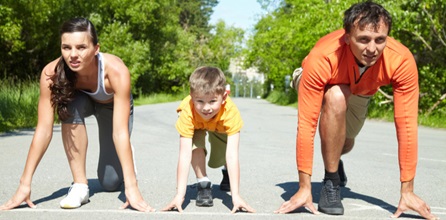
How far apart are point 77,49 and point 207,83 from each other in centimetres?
97

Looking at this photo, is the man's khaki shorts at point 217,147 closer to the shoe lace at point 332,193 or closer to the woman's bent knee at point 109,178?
the woman's bent knee at point 109,178

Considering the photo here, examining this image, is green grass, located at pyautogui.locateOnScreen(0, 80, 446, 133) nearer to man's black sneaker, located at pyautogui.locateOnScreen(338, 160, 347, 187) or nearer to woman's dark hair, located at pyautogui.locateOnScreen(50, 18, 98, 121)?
woman's dark hair, located at pyautogui.locateOnScreen(50, 18, 98, 121)

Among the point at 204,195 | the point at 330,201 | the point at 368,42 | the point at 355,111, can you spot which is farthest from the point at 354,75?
the point at 204,195

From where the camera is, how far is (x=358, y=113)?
18.0 feet

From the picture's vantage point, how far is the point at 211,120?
492 cm

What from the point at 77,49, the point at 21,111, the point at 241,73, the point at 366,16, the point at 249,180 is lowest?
the point at 241,73

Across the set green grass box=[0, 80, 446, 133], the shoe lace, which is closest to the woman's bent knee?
the shoe lace

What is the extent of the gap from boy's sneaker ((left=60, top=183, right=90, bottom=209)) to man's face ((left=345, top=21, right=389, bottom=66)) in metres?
2.29

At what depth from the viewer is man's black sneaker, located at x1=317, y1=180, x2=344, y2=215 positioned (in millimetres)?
4699

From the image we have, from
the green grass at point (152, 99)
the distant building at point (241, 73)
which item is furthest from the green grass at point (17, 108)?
the distant building at point (241, 73)

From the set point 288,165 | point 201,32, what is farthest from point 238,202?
point 201,32

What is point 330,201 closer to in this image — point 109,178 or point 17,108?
point 109,178

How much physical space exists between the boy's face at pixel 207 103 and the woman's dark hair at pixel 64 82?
0.87 m

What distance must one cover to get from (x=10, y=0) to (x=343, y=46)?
2379 cm
